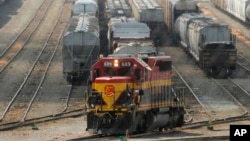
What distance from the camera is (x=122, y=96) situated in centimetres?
2562

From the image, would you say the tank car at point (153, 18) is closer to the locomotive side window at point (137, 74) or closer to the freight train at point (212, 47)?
the freight train at point (212, 47)

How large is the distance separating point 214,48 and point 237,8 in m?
30.7

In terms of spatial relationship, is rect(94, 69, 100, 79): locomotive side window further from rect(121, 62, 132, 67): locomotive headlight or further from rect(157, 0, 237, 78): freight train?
rect(157, 0, 237, 78): freight train

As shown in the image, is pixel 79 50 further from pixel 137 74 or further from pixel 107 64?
pixel 137 74

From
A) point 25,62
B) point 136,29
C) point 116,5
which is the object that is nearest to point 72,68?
point 136,29

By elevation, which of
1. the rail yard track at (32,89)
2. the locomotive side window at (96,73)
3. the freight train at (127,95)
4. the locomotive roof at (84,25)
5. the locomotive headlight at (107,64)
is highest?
the locomotive headlight at (107,64)

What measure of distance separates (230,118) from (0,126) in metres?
Result: 9.37

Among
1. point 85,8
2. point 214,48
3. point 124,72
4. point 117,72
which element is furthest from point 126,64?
point 85,8

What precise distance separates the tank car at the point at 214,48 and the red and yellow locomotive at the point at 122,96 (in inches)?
738

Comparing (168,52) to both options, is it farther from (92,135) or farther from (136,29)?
(92,135)

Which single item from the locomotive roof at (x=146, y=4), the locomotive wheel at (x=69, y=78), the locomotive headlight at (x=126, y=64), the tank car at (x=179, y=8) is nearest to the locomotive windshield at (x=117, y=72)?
the locomotive headlight at (x=126, y=64)

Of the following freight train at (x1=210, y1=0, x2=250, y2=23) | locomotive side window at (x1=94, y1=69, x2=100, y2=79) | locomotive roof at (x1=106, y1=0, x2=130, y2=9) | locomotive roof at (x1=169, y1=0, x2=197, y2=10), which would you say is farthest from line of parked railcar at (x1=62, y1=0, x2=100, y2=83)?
freight train at (x1=210, y1=0, x2=250, y2=23)

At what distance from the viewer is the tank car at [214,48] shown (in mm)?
44969

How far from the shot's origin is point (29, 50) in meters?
58.0
